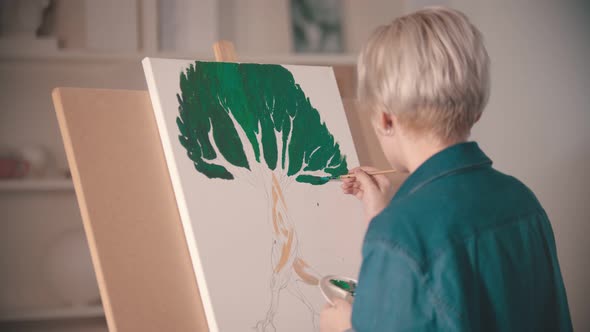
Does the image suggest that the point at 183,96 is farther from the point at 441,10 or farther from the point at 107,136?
the point at 441,10

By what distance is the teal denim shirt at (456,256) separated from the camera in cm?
87

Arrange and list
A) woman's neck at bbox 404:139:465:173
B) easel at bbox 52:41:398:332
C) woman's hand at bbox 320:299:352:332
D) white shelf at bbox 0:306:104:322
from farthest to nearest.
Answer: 1. white shelf at bbox 0:306:104:322
2. easel at bbox 52:41:398:332
3. woman's hand at bbox 320:299:352:332
4. woman's neck at bbox 404:139:465:173

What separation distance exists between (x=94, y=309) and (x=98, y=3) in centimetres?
136

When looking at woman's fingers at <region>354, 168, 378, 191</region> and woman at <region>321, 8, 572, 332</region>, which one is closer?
woman at <region>321, 8, 572, 332</region>

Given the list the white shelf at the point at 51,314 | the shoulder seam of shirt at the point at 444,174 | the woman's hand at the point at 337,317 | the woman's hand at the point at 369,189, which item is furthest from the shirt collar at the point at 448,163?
the white shelf at the point at 51,314

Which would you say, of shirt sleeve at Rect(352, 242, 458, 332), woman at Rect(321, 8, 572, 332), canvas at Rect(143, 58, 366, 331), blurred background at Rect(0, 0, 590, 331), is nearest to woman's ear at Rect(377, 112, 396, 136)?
woman at Rect(321, 8, 572, 332)

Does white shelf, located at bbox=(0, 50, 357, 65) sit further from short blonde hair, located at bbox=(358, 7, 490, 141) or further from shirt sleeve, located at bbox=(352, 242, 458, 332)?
shirt sleeve, located at bbox=(352, 242, 458, 332)

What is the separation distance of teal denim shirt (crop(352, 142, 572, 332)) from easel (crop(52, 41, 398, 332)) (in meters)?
0.50

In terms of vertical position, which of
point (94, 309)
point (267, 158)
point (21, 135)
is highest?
point (21, 135)

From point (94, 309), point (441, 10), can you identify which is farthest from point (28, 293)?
point (441, 10)

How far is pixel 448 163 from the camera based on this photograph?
958 mm

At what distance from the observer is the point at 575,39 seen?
2.58m

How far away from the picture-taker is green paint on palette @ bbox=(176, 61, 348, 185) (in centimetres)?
142

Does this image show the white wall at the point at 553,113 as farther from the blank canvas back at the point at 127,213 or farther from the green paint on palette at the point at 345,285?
the blank canvas back at the point at 127,213
